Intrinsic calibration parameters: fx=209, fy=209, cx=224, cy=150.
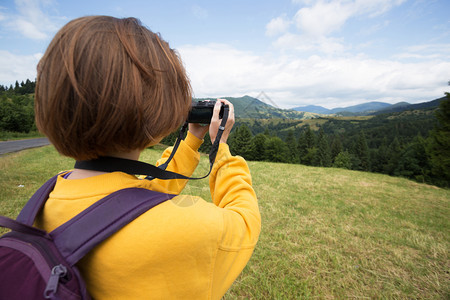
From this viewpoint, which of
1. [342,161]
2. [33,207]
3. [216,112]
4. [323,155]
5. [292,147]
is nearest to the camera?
[33,207]

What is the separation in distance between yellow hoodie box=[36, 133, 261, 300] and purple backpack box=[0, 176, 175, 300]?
52mm

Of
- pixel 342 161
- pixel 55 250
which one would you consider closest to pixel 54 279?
pixel 55 250

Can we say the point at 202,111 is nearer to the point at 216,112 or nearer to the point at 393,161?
the point at 216,112

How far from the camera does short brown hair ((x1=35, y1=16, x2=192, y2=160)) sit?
2.02 ft

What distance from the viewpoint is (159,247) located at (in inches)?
24.2

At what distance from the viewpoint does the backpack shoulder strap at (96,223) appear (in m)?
0.55

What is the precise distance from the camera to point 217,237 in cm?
67

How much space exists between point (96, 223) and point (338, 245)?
174 inches

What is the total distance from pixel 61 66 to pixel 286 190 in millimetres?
7444

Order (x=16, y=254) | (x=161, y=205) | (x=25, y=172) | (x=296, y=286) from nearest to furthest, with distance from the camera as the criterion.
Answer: (x=16, y=254)
(x=161, y=205)
(x=296, y=286)
(x=25, y=172)

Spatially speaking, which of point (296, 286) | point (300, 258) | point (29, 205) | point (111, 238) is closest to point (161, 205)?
point (111, 238)

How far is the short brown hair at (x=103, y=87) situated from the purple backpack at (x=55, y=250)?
0.75ft

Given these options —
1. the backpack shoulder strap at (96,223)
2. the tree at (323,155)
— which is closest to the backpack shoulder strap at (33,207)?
the backpack shoulder strap at (96,223)

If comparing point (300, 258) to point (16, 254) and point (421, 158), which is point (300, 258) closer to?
point (16, 254)
